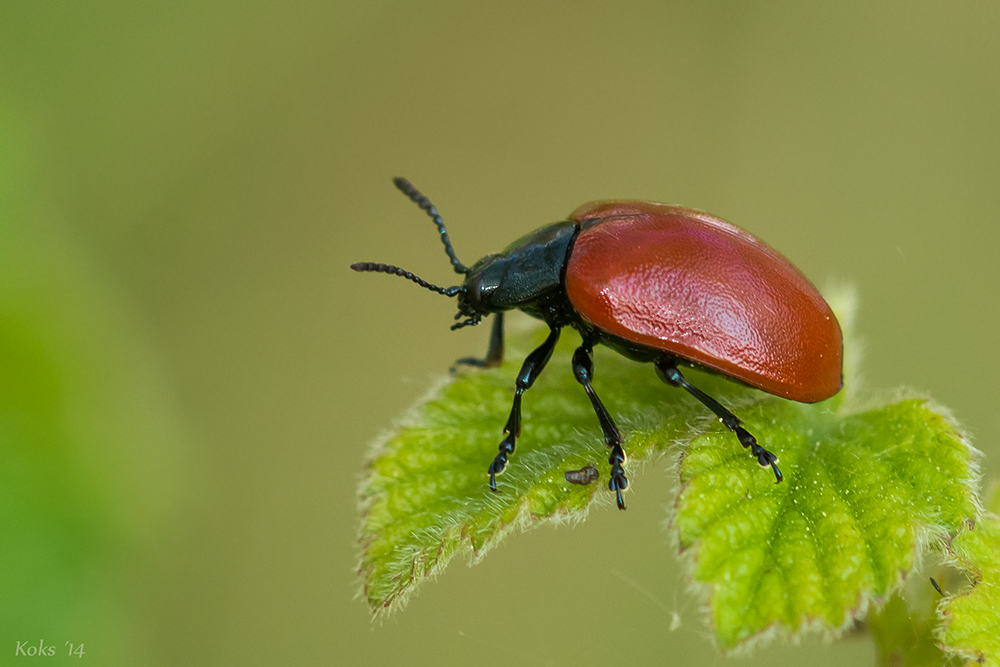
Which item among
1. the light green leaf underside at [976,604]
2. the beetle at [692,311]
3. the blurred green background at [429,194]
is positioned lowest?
the blurred green background at [429,194]

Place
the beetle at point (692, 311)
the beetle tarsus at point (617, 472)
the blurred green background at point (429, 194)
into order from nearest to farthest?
the beetle tarsus at point (617, 472) → the beetle at point (692, 311) → the blurred green background at point (429, 194)

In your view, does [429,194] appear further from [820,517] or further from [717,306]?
[820,517]

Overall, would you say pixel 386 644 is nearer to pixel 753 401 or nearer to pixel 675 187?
pixel 753 401

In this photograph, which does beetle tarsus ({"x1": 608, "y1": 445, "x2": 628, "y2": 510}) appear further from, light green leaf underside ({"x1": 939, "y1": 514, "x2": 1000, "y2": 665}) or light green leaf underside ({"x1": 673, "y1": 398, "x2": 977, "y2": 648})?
light green leaf underside ({"x1": 939, "y1": 514, "x2": 1000, "y2": 665})

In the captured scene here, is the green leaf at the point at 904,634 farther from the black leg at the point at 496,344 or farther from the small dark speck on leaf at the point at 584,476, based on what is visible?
the black leg at the point at 496,344

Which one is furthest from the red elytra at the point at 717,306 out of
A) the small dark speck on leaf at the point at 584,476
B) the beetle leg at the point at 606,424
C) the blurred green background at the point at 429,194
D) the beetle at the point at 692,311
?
the blurred green background at the point at 429,194

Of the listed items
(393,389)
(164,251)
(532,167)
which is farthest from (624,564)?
(164,251)

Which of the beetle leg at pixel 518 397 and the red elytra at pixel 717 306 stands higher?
the red elytra at pixel 717 306
